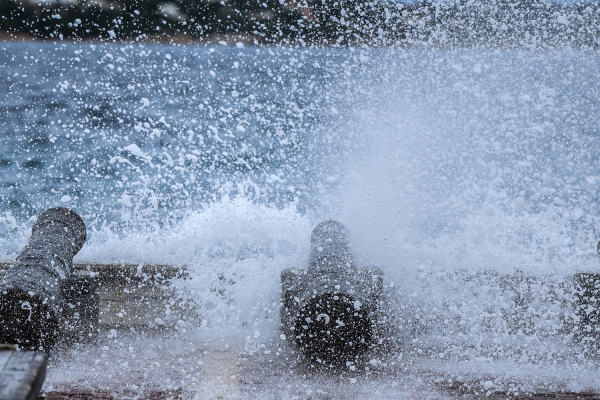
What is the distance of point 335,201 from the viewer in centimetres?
1784

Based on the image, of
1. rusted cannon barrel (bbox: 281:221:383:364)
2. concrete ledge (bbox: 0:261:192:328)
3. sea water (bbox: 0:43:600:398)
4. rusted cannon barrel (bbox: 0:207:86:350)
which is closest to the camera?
rusted cannon barrel (bbox: 0:207:86:350)

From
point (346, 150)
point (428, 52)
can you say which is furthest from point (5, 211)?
point (428, 52)

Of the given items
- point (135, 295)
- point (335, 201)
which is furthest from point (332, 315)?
point (335, 201)

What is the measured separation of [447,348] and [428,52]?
82366 mm

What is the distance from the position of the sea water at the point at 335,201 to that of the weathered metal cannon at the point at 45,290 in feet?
1.20

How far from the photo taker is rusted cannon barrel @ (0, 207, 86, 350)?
446 centimetres

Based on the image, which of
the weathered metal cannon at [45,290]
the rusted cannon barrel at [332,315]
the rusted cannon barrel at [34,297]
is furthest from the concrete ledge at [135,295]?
the rusted cannon barrel at [332,315]

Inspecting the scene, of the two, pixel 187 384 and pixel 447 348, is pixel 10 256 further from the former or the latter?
pixel 447 348

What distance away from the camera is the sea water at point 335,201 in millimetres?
Answer: 4824

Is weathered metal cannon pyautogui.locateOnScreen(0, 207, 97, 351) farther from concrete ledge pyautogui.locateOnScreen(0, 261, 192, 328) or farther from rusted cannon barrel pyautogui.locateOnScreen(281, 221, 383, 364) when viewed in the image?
rusted cannon barrel pyautogui.locateOnScreen(281, 221, 383, 364)

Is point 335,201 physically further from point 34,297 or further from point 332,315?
point 34,297

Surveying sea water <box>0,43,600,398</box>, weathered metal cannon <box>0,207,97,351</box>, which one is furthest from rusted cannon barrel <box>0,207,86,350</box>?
sea water <box>0,43,600,398</box>

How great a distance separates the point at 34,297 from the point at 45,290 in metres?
0.12

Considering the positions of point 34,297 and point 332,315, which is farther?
point 332,315
